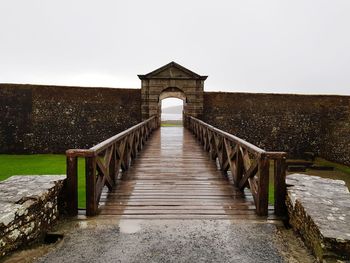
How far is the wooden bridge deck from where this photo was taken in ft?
14.1

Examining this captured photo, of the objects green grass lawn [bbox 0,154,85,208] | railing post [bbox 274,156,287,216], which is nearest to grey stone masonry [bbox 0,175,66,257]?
railing post [bbox 274,156,287,216]

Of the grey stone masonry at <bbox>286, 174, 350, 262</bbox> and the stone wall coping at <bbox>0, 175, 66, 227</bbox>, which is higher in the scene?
the stone wall coping at <bbox>0, 175, 66, 227</bbox>

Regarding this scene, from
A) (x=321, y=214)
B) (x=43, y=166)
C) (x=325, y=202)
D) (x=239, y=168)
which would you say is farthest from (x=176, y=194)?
(x=43, y=166)

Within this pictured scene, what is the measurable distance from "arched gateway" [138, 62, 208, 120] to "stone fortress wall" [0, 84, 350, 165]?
0.89 metres

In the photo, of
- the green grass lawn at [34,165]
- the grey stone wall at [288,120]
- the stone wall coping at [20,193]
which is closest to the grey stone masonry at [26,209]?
the stone wall coping at [20,193]

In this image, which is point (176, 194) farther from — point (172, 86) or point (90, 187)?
point (172, 86)

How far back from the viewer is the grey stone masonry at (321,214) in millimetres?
2766

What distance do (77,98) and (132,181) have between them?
1382 cm

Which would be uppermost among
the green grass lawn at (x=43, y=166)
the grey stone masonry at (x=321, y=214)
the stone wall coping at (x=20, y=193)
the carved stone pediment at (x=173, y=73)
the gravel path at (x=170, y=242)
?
the carved stone pediment at (x=173, y=73)

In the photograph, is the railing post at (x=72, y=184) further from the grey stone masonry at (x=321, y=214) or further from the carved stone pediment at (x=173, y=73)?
the carved stone pediment at (x=173, y=73)

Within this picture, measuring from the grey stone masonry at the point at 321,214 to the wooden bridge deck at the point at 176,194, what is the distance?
616 mm

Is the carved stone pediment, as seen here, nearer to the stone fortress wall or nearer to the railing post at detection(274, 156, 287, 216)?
the stone fortress wall

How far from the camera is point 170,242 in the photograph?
339 cm

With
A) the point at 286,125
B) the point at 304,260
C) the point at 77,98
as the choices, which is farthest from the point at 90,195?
the point at 286,125
